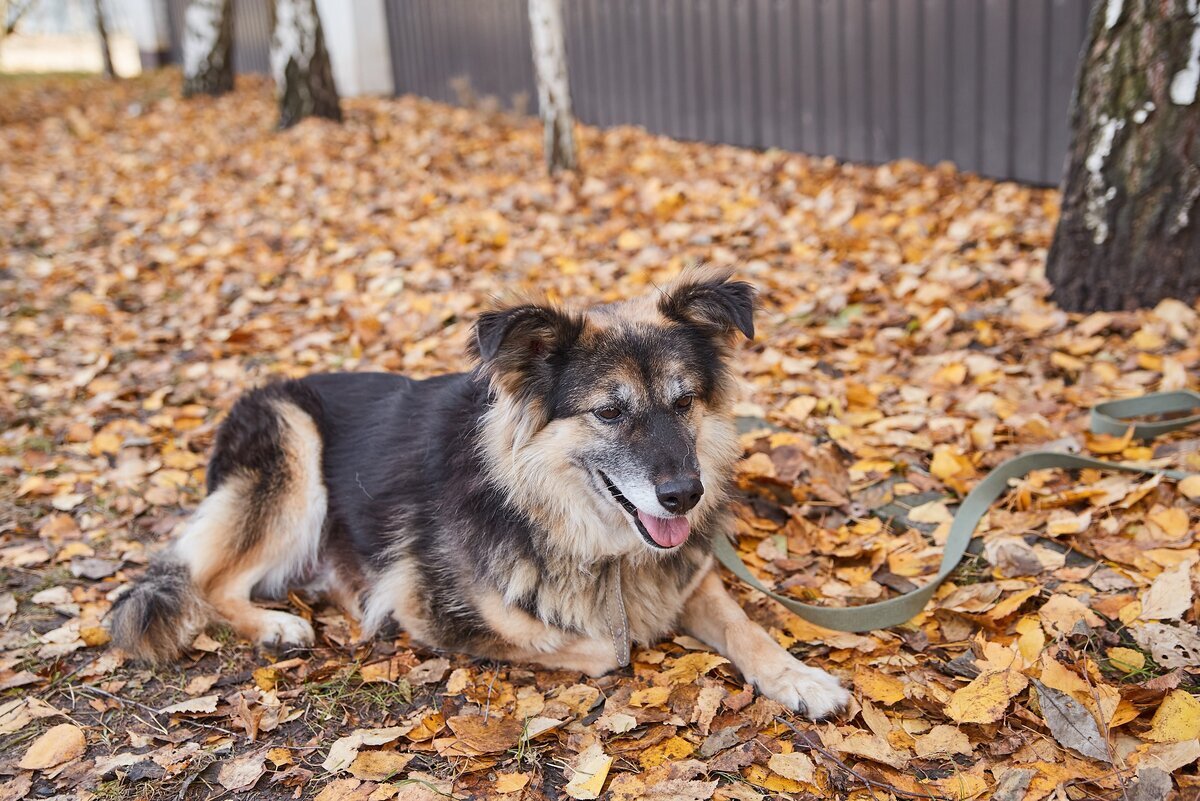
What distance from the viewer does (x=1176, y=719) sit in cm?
267

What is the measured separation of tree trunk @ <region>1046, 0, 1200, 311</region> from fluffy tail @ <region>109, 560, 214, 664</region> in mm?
4711

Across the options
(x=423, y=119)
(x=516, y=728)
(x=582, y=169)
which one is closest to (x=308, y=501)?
(x=516, y=728)

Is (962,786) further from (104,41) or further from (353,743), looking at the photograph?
(104,41)

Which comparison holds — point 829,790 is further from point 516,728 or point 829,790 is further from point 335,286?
point 335,286

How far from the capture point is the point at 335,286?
23.8 feet

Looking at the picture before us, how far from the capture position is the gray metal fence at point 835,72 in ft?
24.0

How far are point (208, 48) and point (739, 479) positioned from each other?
14.2 m

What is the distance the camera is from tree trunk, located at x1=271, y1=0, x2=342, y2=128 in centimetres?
1134

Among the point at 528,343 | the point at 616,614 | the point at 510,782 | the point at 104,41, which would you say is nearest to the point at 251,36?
the point at 104,41

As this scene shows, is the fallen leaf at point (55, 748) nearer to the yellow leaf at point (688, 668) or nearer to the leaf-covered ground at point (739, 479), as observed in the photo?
the leaf-covered ground at point (739, 479)

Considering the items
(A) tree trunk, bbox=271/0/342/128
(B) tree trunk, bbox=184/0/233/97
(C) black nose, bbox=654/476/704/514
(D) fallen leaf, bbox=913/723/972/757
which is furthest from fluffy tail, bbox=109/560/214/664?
(B) tree trunk, bbox=184/0/233/97

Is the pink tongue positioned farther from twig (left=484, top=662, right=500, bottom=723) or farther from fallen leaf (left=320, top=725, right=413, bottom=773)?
fallen leaf (left=320, top=725, right=413, bottom=773)

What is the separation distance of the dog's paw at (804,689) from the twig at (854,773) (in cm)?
8

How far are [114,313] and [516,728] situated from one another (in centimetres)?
563
